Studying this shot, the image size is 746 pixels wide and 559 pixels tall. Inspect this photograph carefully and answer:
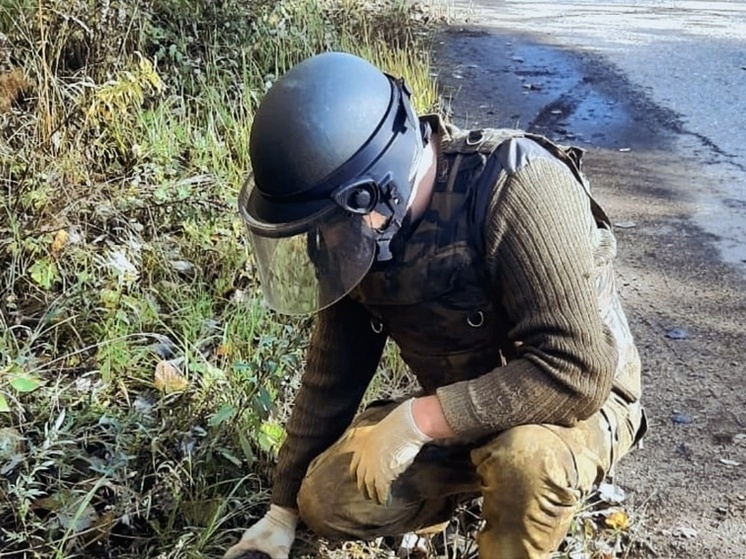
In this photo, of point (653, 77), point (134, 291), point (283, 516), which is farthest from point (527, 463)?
point (653, 77)

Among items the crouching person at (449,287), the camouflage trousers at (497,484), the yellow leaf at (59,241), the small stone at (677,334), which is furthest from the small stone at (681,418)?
the yellow leaf at (59,241)

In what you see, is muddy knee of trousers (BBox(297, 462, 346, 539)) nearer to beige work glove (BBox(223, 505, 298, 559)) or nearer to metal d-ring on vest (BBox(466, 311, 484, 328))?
beige work glove (BBox(223, 505, 298, 559))

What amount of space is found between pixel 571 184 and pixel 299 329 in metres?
1.32

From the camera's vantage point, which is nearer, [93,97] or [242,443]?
[242,443]

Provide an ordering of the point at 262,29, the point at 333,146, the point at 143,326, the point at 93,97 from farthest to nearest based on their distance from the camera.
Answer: the point at 262,29, the point at 93,97, the point at 143,326, the point at 333,146

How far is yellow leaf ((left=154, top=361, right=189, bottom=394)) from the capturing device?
275cm

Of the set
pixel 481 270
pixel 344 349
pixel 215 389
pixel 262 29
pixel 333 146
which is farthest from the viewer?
pixel 262 29

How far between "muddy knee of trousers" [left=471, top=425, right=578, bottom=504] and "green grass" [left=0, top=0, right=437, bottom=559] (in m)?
0.67

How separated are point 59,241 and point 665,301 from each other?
7.26 ft

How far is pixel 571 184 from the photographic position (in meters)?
1.92

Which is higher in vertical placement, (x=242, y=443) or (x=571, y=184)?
(x=571, y=184)

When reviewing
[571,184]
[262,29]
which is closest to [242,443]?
[571,184]

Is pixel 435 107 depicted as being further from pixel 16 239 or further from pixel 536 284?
pixel 536 284

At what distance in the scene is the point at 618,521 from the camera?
2551mm
